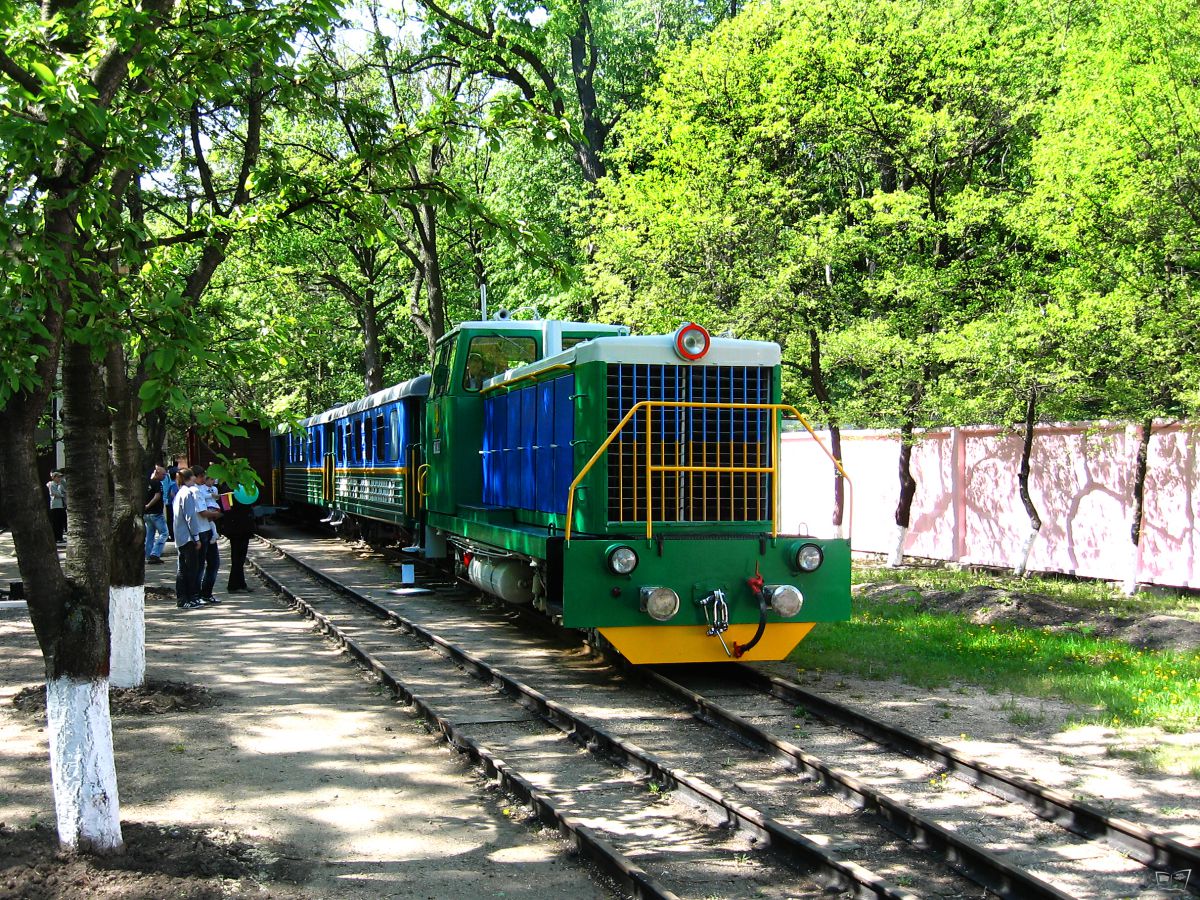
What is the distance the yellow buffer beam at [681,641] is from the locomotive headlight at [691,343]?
2.28 m

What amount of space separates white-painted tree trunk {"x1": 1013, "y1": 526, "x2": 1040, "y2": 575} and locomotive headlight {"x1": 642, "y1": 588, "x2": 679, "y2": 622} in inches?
352

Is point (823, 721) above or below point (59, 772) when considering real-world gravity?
below

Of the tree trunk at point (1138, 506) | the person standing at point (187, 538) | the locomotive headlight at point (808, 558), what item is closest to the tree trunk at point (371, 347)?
the person standing at point (187, 538)

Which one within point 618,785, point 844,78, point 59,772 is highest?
point 844,78

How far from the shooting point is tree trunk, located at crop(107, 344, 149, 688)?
8453mm

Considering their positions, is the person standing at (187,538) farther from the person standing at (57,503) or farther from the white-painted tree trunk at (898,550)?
the white-painted tree trunk at (898,550)

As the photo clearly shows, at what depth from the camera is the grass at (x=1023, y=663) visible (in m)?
8.00

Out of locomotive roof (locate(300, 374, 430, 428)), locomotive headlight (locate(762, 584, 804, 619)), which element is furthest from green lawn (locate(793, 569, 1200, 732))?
locomotive roof (locate(300, 374, 430, 428))

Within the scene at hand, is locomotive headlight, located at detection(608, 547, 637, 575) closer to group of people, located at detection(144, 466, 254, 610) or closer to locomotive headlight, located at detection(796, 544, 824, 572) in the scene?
locomotive headlight, located at detection(796, 544, 824, 572)

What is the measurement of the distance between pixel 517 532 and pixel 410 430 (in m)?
7.20

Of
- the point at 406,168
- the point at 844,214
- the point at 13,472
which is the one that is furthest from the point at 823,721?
the point at 844,214

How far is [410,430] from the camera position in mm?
16766

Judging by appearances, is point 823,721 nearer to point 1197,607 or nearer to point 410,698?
point 410,698

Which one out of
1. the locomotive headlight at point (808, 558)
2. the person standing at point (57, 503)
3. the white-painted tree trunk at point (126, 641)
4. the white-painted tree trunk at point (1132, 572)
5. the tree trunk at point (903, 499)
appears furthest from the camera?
the person standing at point (57, 503)
